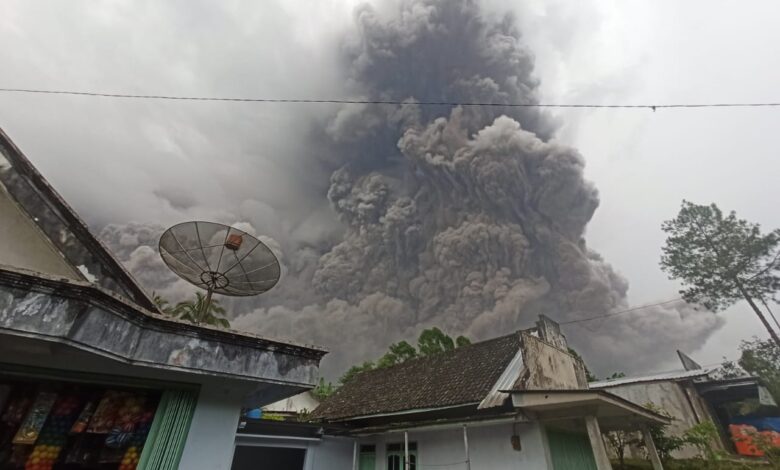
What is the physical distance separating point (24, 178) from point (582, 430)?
1473cm

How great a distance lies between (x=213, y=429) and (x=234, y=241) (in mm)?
3084

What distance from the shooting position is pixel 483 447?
1093 cm

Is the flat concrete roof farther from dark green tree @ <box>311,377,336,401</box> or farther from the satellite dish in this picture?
dark green tree @ <box>311,377,336,401</box>

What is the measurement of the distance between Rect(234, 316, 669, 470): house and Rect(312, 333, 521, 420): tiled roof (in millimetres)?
63

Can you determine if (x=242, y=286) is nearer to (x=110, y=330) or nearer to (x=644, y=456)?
(x=110, y=330)

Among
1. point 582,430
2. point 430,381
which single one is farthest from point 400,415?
point 582,430

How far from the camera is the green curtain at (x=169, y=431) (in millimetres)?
4648

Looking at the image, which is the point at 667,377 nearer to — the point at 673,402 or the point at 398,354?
the point at 673,402

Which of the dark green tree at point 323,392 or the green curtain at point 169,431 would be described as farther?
the dark green tree at point 323,392

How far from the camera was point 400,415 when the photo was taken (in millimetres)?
12914

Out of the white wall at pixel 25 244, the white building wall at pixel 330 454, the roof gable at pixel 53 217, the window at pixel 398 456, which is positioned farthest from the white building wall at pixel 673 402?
the white wall at pixel 25 244

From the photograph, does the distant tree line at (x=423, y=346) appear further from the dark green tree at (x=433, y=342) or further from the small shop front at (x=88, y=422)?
the small shop front at (x=88, y=422)

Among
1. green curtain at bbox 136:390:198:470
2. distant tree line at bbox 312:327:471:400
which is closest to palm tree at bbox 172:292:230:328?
distant tree line at bbox 312:327:471:400

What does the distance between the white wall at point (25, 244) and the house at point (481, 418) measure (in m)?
9.16
